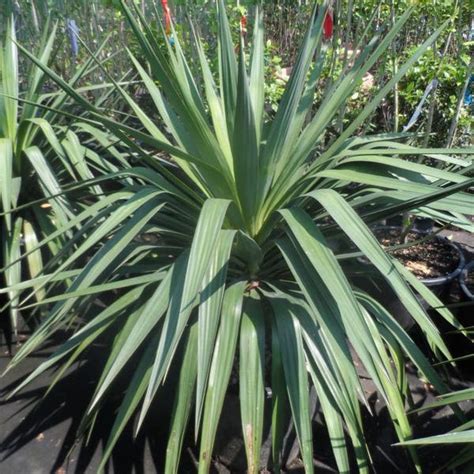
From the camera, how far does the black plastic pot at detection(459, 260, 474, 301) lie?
2.28 metres

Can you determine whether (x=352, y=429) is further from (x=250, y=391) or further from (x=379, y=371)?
(x=250, y=391)

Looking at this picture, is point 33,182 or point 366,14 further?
point 366,14

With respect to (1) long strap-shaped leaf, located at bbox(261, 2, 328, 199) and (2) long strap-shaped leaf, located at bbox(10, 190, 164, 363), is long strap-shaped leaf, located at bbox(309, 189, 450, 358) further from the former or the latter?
(2) long strap-shaped leaf, located at bbox(10, 190, 164, 363)

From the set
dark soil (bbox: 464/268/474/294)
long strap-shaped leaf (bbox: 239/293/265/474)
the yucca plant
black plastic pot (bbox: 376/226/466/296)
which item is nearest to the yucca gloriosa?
long strap-shaped leaf (bbox: 239/293/265/474)

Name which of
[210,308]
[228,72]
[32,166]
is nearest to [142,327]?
[210,308]

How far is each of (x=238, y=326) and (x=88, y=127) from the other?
1479 millimetres

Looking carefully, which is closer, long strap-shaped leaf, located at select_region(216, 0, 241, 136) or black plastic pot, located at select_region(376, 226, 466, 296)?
long strap-shaped leaf, located at select_region(216, 0, 241, 136)

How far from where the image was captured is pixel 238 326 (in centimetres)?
151

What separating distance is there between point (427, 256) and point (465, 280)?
0.23 m

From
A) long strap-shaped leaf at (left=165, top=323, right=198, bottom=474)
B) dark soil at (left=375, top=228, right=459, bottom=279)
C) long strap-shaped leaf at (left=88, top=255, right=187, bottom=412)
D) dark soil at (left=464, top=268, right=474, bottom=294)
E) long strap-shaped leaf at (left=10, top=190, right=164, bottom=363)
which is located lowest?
dark soil at (left=464, top=268, right=474, bottom=294)

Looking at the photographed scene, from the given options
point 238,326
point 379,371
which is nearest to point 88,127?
point 238,326

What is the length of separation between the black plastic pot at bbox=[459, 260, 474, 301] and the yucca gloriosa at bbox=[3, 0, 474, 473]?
0.67 metres

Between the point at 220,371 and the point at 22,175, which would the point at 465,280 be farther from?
the point at 22,175

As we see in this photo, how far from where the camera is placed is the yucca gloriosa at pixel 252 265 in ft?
4.49
